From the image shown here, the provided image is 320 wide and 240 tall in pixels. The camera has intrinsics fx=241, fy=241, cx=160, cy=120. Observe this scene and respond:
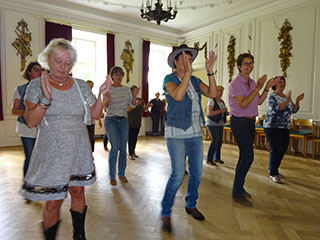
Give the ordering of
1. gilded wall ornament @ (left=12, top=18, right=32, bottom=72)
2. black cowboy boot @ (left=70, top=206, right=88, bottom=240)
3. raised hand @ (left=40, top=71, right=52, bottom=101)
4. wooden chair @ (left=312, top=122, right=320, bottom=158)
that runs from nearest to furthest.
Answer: raised hand @ (left=40, top=71, right=52, bottom=101)
black cowboy boot @ (left=70, top=206, right=88, bottom=240)
wooden chair @ (left=312, top=122, right=320, bottom=158)
gilded wall ornament @ (left=12, top=18, right=32, bottom=72)

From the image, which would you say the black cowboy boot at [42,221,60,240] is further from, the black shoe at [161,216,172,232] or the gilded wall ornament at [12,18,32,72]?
the gilded wall ornament at [12,18,32,72]

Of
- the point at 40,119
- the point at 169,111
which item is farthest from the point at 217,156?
the point at 40,119

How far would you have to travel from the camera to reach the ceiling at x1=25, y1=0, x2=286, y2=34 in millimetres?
6574

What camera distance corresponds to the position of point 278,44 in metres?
6.24

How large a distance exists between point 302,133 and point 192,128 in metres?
4.19

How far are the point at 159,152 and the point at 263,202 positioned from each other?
311 cm

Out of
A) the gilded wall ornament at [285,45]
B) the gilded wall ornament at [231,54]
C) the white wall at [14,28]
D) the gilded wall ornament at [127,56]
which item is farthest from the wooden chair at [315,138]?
the white wall at [14,28]

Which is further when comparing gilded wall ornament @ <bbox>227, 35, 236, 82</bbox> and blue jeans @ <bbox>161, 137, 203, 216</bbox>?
gilded wall ornament @ <bbox>227, 35, 236, 82</bbox>

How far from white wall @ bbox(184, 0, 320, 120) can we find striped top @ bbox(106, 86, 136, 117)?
4654 mm

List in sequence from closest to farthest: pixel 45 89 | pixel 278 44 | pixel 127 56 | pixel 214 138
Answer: pixel 45 89
pixel 214 138
pixel 278 44
pixel 127 56

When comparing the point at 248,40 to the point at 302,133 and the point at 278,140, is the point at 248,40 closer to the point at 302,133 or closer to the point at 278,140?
the point at 302,133

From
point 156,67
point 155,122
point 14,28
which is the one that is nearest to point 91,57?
point 14,28

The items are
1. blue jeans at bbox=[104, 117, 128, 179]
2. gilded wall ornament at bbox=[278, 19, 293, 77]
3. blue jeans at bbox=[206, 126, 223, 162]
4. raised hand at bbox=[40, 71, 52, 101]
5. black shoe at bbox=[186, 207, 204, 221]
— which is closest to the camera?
raised hand at bbox=[40, 71, 52, 101]

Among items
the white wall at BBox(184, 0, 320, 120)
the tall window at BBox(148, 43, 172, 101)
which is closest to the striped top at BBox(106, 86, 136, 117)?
the white wall at BBox(184, 0, 320, 120)
